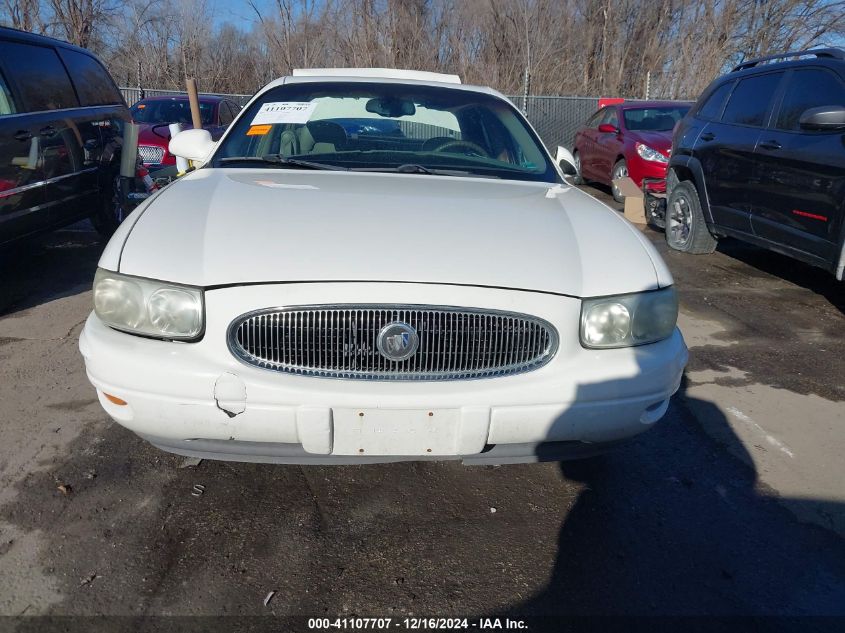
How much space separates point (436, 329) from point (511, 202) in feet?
2.90

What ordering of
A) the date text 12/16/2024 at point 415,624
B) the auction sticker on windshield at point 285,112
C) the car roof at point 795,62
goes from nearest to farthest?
the date text 12/16/2024 at point 415,624 < the auction sticker on windshield at point 285,112 < the car roof at point 795,62

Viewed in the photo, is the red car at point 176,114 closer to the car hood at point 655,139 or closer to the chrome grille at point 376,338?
the car hood at point 655,139

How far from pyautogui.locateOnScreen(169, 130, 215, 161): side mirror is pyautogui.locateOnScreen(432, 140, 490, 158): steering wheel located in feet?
3.99

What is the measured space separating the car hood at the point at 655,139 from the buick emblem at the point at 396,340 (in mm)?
8507

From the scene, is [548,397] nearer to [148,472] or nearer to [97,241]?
[148,472]

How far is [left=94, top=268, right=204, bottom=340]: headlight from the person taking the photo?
212cm

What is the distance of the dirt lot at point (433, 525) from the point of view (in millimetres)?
2174

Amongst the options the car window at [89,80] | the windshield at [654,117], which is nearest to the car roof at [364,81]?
the car window at [89,80]

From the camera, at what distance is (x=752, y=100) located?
5957 millimetres

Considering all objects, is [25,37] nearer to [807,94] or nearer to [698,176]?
[698,176]

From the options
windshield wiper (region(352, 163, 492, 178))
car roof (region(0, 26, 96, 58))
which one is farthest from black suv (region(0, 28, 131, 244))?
windshield wiper (region(352, 163, 492, 178))

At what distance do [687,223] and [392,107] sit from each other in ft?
14.5

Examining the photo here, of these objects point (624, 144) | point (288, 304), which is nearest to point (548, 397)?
point (288, 304)

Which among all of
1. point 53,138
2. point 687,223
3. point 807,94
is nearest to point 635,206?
point 687,223
